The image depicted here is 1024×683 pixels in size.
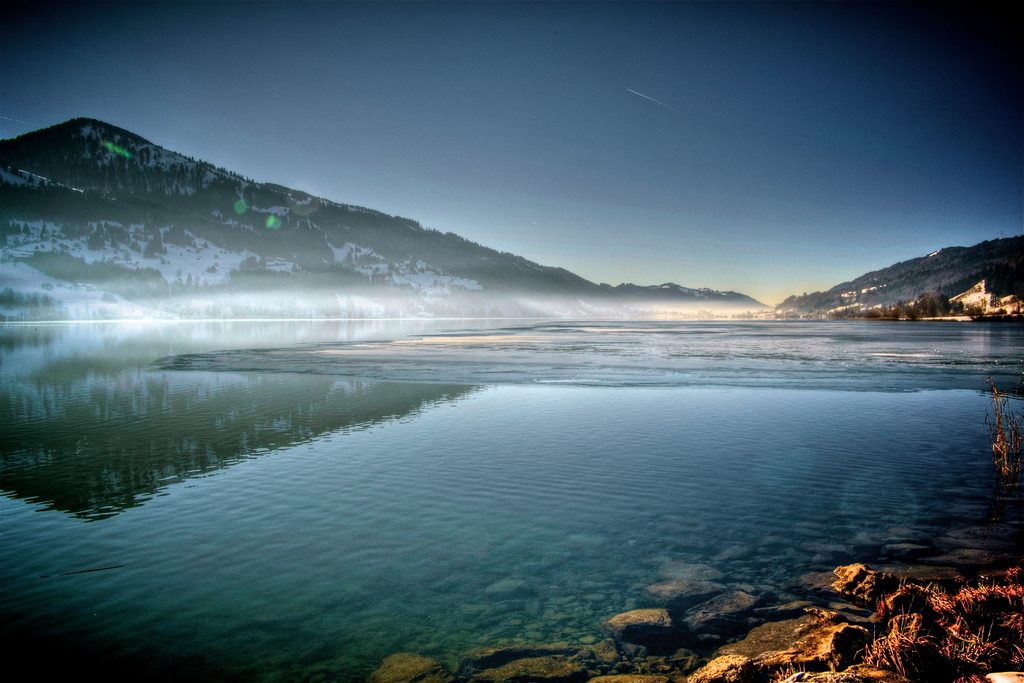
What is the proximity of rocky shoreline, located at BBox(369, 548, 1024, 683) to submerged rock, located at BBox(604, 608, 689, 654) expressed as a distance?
0.6 inches

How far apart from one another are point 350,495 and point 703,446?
475 inches

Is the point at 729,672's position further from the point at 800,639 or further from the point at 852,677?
the point at 800,639

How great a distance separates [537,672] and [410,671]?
1645 mm

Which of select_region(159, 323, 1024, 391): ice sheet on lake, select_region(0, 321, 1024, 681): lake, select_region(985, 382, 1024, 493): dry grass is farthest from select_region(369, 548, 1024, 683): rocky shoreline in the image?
select_region(159, 323, 1024, 391): ice sheet on lake

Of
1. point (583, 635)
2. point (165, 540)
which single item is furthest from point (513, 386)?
point (583, 635)

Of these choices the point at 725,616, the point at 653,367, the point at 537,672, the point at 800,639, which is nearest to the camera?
the point at 537,672

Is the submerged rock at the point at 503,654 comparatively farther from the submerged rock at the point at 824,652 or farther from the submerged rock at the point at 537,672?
the submerged rock at the point at 824,652

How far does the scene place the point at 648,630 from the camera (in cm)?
824

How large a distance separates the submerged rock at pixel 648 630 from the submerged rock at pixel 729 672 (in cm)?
97

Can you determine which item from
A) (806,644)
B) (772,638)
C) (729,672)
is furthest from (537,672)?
(806,644)

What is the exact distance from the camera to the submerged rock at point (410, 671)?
714cm

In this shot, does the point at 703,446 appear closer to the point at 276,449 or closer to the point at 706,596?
the point at 706,596

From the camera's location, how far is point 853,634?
6934 mm

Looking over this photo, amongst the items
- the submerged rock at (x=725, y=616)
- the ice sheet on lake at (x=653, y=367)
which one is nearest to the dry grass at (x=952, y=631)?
the submerged rock at (x=725, y=616)
